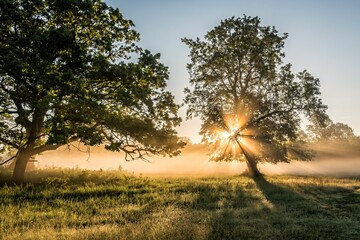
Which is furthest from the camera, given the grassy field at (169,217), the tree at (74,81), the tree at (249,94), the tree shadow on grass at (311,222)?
the tree at (249,94)

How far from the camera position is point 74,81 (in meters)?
15.9

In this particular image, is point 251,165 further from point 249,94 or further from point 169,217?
point 169,217

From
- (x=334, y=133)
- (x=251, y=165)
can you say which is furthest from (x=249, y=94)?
(x=334, y=133)

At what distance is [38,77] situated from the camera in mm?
15836

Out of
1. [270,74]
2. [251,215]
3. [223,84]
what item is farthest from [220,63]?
[251,215]

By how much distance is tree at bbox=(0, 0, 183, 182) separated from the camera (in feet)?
52.1

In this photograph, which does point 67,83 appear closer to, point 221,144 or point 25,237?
point 25,237

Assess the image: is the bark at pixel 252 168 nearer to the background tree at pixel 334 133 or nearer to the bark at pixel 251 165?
the bark at pixel 251 165

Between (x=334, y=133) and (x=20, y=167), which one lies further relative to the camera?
(x=334, y=133)

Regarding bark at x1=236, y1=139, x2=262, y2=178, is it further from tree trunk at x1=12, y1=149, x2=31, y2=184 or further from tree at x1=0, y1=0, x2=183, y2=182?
tree trunk at x1=12, y1=149, x2=31, y2=184

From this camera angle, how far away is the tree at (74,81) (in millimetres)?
15884

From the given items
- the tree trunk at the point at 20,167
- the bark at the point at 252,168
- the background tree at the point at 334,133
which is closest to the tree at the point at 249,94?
the bark at the point at 252,168

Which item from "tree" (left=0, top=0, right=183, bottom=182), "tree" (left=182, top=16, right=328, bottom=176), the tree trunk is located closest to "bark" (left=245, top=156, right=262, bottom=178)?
"tree" (left=182, top=16, right=328, bottom=176)

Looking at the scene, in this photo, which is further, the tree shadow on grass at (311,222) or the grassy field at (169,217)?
the tree shadow on grass at (311,222)
